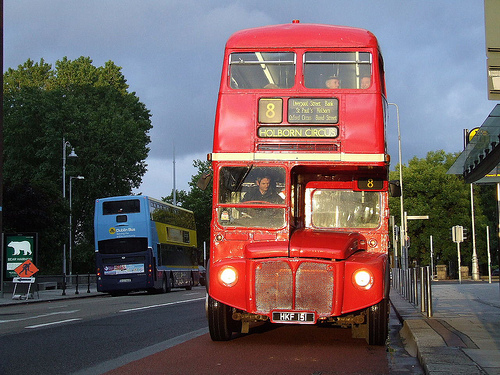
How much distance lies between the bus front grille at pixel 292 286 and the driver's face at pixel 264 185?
137cm

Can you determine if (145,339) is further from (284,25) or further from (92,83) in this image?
(92,83)

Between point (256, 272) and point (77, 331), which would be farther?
point (77, 331)

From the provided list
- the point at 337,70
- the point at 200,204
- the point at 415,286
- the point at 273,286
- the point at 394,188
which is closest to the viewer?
the point at 273,286

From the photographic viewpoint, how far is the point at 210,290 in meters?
10.7

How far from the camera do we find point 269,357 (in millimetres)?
9727

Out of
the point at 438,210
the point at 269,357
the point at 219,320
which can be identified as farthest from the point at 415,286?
the point at 438,210

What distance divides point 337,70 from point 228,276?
3735 millimetres

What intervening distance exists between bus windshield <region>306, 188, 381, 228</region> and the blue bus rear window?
73.1ft

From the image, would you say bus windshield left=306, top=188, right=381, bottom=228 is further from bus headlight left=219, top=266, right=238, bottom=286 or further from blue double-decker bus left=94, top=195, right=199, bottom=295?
blue double-decker bus left=94, top=195, right=199, bottom=295

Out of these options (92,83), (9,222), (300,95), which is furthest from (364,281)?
(92,83)

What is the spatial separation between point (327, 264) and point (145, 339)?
3.48 metres

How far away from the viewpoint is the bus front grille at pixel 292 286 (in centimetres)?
1018

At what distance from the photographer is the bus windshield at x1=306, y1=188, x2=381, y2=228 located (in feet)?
38.7

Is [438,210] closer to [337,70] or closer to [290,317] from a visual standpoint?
[337,70]
